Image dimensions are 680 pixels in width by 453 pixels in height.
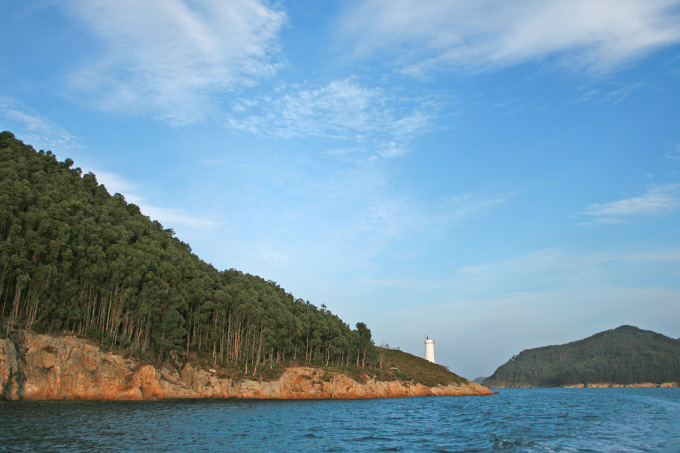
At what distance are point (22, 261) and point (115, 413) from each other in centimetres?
2520

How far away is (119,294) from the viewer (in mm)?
65688

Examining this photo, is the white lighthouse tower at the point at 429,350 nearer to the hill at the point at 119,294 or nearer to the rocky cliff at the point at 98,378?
the hill at the point at 119,294

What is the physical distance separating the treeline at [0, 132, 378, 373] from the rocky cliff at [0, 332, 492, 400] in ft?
13.2

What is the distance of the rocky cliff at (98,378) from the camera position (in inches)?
1919

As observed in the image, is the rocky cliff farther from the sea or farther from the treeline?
the sea

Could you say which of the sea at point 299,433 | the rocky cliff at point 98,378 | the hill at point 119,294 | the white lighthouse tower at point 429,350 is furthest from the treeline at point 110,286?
the white lighthouse tower at point 429,350

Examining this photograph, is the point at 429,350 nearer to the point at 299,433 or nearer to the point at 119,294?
the point at 119,294

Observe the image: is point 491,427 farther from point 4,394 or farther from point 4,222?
point 4,222

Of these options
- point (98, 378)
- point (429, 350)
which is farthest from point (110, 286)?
point (429, 350)

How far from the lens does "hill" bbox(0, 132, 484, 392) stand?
55812 millimetres

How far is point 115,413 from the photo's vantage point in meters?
39.6

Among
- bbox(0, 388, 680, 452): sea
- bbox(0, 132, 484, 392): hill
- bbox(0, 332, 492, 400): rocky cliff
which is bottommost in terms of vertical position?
bbox(0, 388, 680, 452): sea

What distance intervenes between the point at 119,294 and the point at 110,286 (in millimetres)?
1947

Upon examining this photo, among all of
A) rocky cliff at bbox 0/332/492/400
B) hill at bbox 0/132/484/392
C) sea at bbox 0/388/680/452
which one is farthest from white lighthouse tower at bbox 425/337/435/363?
sea at bbox 0/388/680/452
